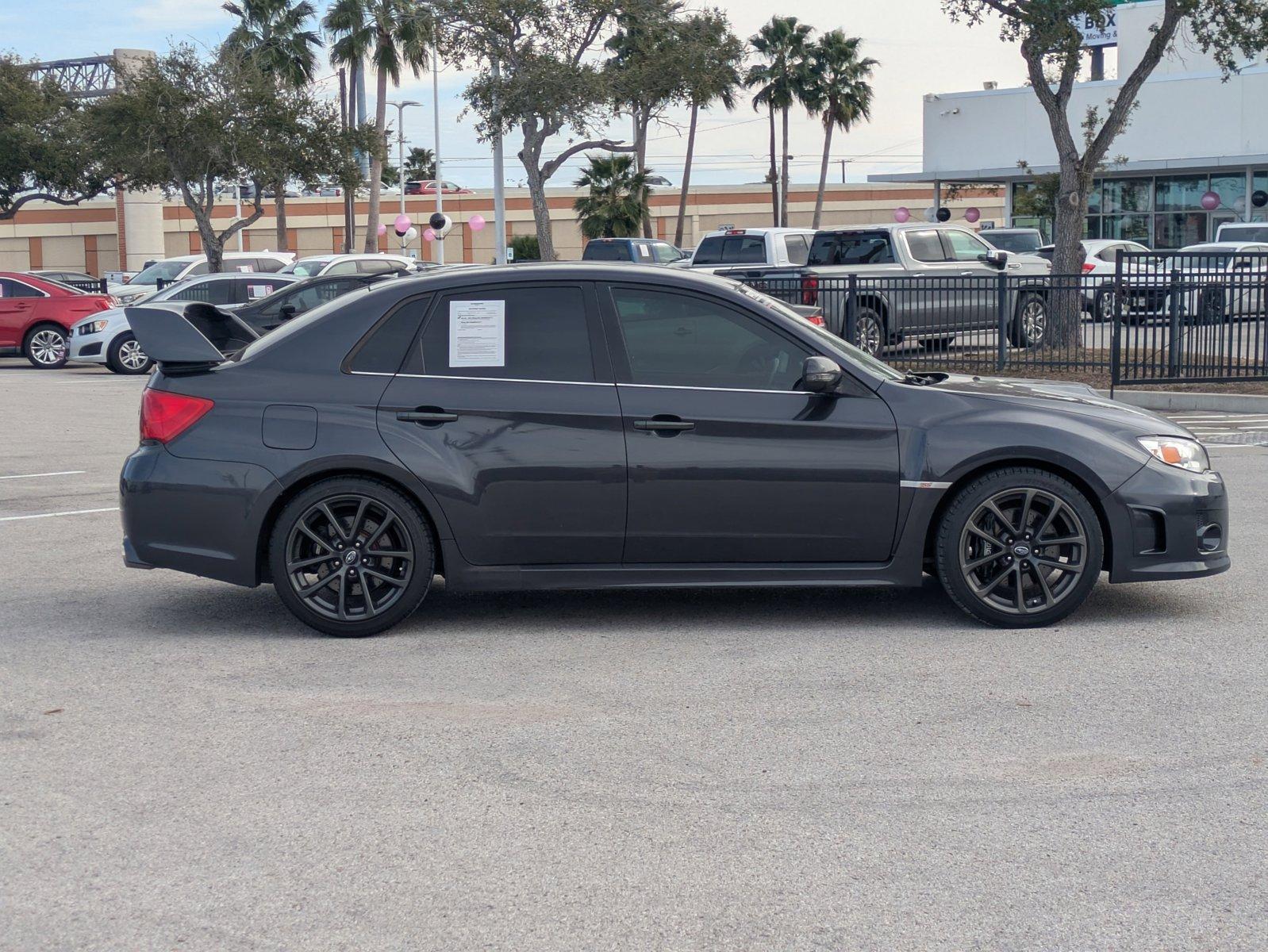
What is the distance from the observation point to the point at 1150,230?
154 ft

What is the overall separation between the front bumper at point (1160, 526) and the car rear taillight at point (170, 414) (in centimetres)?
403

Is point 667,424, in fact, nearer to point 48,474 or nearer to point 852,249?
point 48,474

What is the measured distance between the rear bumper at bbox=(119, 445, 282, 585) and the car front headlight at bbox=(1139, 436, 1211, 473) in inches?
152

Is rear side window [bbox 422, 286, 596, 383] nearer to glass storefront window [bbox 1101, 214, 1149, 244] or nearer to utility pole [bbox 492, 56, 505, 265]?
utility pole [bbox 492, 56, 505, 265]

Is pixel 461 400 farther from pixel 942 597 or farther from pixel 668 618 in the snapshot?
pixel 942 597

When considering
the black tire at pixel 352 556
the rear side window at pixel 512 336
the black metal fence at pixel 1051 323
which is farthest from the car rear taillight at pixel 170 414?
the black metal fence at pixel 1051 323

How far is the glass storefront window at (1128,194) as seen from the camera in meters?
47.1

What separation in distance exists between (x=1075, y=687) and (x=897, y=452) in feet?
4.28

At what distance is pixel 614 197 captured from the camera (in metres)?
57.3

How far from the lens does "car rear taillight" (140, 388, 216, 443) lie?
6.56 m

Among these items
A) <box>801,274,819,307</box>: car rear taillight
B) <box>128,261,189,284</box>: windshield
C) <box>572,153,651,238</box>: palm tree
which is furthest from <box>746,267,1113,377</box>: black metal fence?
<box>572,153,651,238</box>: palm tree

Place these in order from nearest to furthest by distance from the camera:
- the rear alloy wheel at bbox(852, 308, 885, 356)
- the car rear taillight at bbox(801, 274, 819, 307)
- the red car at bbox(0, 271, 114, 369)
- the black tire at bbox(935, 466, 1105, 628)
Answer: the black tire at bbox(935, 466, 1105, 628) < the rear alloy wheel at bbox(852, 308, 885, 356) < the car rear taillight at bbox(801, 274, 819, 307) < the red car at bbox(0, 271, 114, 369)

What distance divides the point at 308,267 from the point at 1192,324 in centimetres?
1562

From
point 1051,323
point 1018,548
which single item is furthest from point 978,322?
point 1018,548
